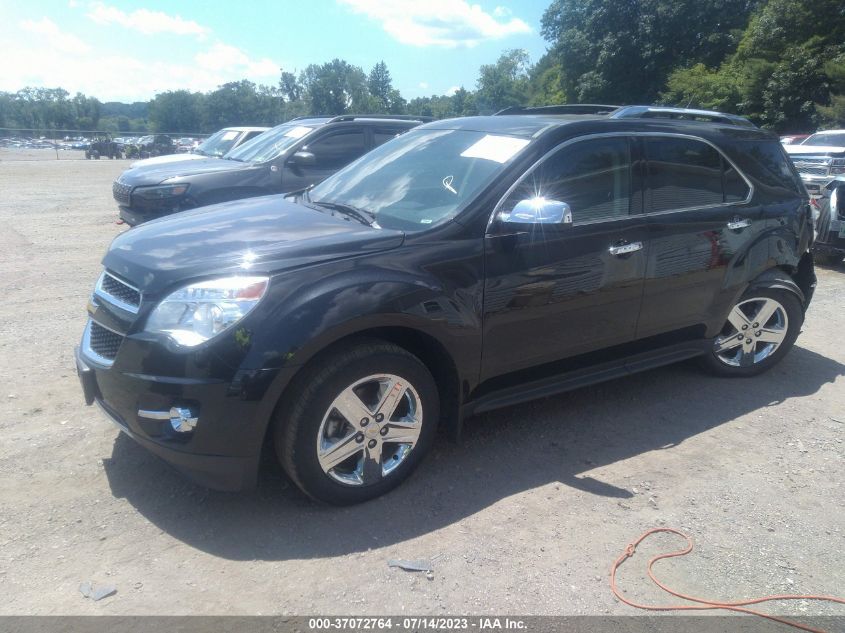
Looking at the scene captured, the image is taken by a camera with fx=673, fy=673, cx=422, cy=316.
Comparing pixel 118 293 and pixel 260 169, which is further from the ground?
pixel 260 169

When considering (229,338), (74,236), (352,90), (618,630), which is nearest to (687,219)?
(618,630)

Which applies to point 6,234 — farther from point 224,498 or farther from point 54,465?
point 224,498

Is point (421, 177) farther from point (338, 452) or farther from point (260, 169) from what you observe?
point (260, 169)

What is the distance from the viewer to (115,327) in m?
3.18

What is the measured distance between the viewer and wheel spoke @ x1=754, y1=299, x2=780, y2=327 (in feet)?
16.4

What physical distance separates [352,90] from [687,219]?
10454 cm

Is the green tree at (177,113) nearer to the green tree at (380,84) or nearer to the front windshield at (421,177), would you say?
the green tree at (380,84)

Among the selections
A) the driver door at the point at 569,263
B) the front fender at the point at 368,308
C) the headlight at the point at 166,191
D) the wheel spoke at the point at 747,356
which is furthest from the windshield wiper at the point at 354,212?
the headlight at the point at 166,191

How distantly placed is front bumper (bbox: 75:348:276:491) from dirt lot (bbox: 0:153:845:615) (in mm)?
334

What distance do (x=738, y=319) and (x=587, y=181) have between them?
186 cm

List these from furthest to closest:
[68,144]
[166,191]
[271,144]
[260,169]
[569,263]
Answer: [68,144], [271,144], [260,169], [166,191], [569,263]

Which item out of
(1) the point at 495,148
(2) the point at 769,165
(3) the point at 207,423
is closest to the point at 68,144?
(1) the point at 495,148

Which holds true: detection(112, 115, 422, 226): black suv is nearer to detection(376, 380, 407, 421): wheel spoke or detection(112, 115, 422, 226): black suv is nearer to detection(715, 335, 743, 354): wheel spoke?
detection(715, 335, 743, 354): wheel spoke

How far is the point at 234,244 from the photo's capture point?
10.9ft
